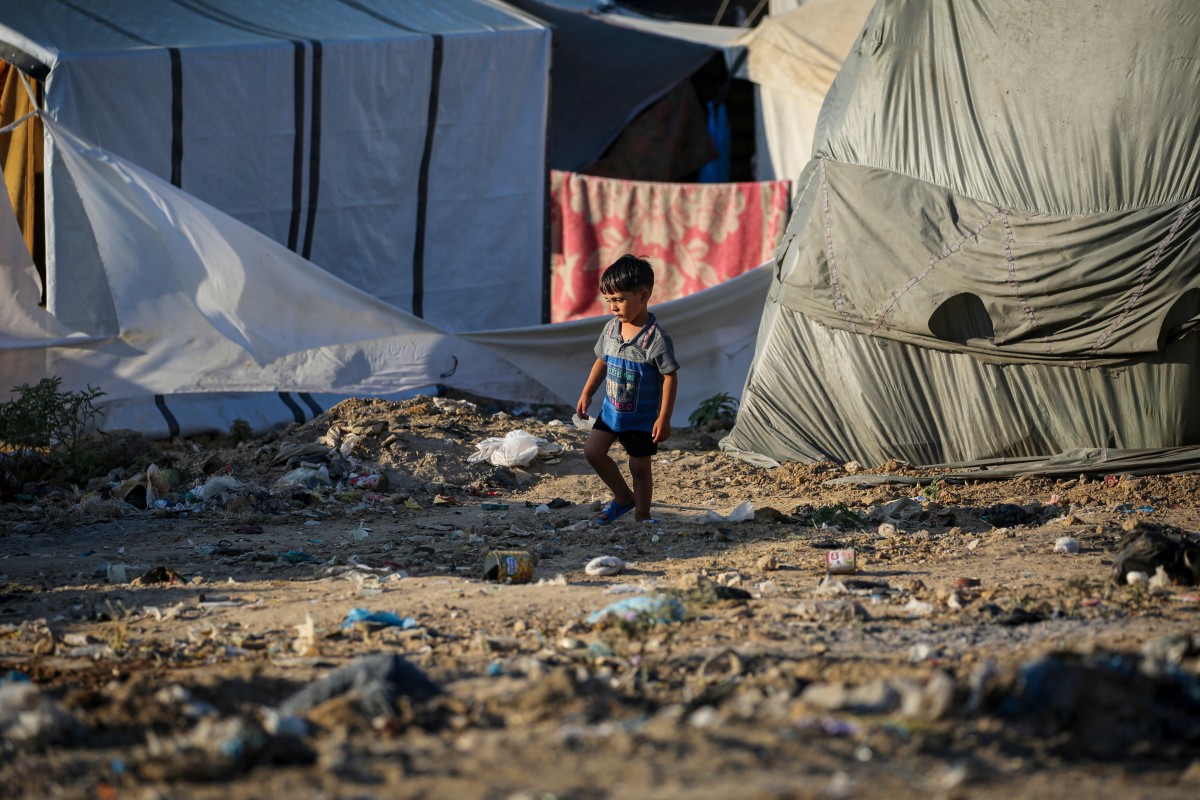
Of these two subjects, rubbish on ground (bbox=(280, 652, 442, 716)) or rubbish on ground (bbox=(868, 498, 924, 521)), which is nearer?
rubbish on ground (bbox=(280, 652, 442, 716))

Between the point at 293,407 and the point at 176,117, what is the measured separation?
6.16 ft

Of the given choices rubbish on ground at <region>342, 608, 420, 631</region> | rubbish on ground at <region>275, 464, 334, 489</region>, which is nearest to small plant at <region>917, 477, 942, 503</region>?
rubbish on ground at <region>342, 608, 420, 631</region>

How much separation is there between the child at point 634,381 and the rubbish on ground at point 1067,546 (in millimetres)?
1421

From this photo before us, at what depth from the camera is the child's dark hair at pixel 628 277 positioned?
A: 455cm

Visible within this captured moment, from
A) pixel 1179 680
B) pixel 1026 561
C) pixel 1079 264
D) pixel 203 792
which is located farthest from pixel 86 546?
pixel 1079 264

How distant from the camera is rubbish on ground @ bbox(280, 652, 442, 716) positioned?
238cm

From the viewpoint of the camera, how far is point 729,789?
1.93 meters

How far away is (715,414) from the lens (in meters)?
7.08

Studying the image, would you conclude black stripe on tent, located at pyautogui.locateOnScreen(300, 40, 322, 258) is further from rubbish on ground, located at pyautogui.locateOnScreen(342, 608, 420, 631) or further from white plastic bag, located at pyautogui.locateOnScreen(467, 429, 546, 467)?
rubbish on ground, located at pyautogui.locateOnScreen(342, 608, 420, 631)

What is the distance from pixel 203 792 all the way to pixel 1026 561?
2.80 metres

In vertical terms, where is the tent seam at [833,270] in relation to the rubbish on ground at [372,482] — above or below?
above

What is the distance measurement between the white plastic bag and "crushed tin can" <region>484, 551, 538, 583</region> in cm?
204

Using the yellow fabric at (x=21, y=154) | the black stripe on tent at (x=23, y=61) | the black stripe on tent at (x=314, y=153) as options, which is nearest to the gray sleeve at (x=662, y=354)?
the black stripe on tent at (x=314, y=153)

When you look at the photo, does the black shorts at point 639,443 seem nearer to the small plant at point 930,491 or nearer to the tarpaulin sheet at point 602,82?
the small plant at point 930,491
